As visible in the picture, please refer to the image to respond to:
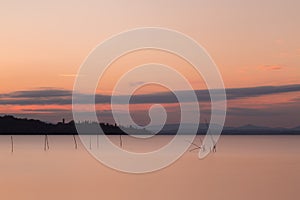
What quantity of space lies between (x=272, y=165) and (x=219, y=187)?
13.4 meters

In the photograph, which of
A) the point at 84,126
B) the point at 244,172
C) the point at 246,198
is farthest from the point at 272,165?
the point at 84,126

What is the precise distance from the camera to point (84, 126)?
313ft

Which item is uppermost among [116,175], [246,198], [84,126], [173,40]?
[84,126]

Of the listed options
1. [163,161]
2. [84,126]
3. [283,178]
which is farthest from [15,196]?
[84,126]

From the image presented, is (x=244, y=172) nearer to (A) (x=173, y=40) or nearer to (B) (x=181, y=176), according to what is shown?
(B) (x=181, y=176)

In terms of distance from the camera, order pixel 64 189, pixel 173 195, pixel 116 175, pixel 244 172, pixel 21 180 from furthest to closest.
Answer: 1. pixel 244 172
2. pixel 116 175
3. pixel 21 180
4. pixel 64 189
5. pixel 173 195

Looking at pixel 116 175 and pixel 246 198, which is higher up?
pixel 116 175

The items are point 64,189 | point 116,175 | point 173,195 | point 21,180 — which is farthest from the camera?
point 116,175

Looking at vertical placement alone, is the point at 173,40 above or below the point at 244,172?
above

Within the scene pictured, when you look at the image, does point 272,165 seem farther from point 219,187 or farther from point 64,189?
point 64,189

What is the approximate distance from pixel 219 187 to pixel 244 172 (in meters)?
7.50

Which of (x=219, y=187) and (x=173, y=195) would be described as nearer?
(x=173, y=195)

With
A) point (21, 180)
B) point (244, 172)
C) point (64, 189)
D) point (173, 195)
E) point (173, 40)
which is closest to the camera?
point (173, 40)

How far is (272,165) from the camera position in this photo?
35688 millimetres
